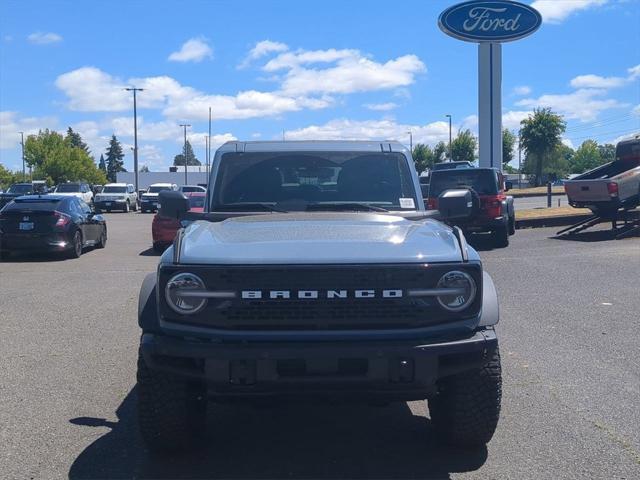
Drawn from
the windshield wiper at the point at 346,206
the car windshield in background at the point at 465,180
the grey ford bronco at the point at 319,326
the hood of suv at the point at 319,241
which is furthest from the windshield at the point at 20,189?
the grey ford bronco at the point at 319,326

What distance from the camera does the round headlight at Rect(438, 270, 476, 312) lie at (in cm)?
429

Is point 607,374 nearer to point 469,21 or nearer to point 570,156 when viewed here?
point 469,21

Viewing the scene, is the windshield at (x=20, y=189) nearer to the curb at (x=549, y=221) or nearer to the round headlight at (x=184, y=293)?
the curb at (x=549, y=221)

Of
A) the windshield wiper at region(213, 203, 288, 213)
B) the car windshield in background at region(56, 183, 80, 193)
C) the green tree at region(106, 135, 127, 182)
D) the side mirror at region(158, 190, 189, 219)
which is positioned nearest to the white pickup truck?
the windshield wiper at region(213, 203, 288, 213)

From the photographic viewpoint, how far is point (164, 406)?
453 centimetres

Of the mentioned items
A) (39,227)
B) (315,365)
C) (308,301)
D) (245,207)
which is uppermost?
(245,207)

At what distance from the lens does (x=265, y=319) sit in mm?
4219

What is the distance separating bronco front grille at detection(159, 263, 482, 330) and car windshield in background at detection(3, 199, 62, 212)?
46.1 ft

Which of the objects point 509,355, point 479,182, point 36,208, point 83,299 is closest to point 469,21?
point 479,182

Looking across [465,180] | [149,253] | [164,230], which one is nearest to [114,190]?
[149,253]

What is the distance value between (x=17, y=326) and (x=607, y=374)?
655 centimetres

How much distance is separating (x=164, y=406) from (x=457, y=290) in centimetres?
184

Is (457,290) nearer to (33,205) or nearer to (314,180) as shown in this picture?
(314,180)

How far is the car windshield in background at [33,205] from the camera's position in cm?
1712
